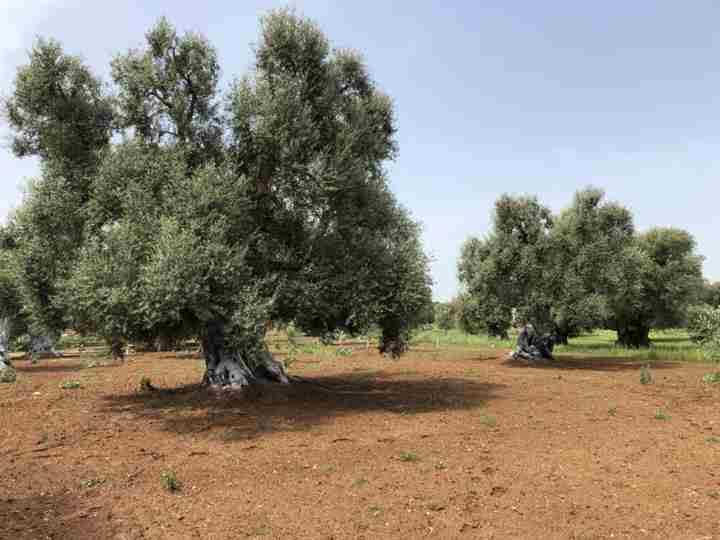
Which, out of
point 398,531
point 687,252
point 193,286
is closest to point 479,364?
point 193,286

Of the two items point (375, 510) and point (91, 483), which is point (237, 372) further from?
point (375, 510)

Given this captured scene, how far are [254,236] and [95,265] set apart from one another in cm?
527

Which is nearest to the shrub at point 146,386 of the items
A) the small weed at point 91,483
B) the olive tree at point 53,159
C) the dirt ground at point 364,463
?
the dirt ground at point 364,463

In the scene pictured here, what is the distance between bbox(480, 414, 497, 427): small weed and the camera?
50.5ft

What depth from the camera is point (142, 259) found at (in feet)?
54.0

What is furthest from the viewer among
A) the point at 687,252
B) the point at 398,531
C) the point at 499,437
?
the point at 687,252

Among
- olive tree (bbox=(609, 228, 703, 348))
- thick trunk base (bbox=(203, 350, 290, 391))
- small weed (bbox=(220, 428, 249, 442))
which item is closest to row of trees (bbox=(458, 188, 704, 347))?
olive tree (bbox=(609, 228, 703, 348))

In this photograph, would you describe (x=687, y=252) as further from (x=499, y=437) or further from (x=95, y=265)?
(x=95, y=265)

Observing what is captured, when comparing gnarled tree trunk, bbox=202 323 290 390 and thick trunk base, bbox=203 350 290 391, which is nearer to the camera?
gnarled tree trunk, bbox=202 323 290 390

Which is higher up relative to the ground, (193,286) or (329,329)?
(193,286)

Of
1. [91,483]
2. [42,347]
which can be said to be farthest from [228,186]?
[42,347]

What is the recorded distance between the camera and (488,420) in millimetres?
15688

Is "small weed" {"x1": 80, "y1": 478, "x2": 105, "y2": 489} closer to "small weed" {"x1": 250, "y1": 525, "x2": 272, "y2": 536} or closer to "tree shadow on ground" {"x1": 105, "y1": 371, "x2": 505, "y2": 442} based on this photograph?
"tree shadow on ground" {"x1": 105, "y1": 371, "x2": 505, "y2": 442}

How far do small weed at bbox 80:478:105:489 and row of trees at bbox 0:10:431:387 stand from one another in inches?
248
